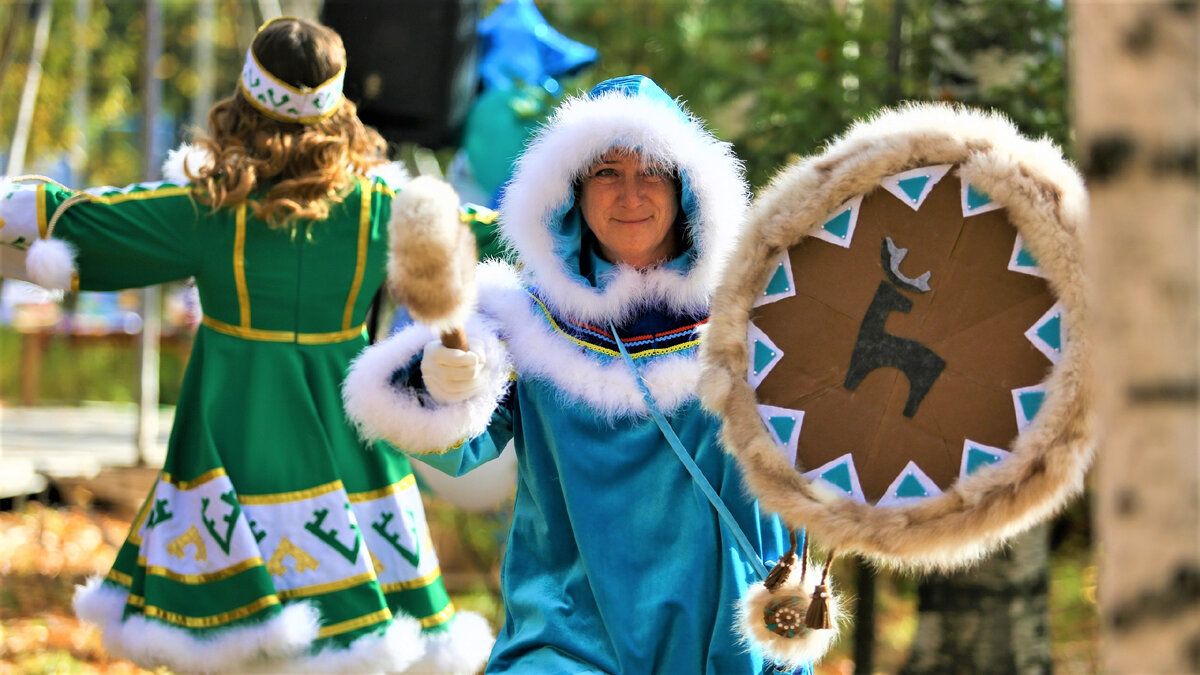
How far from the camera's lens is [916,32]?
5.27 m

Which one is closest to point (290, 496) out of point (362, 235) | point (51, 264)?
point (362, 235)

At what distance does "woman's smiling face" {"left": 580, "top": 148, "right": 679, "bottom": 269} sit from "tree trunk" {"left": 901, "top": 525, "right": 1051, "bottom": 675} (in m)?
2.29

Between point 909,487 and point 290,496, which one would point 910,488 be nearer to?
point 909,487

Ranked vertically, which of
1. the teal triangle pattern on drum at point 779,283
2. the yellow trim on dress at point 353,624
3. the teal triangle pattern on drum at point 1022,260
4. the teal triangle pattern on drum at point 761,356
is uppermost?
the teal triangle pattern on drum at point 1022,260

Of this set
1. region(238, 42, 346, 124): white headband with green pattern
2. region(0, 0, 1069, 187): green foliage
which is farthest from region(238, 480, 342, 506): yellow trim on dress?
region(0, 0, 1069, 187): green foliage

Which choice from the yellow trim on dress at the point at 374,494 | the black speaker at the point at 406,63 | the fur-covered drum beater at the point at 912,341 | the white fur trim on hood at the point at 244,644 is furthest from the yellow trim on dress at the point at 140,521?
the black speaker at the point at 406,63

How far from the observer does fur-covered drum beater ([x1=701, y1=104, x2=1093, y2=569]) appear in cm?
206

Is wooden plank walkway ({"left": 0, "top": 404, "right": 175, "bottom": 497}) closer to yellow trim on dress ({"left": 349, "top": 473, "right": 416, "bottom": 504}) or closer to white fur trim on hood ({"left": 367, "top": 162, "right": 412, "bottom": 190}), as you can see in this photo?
yellow trim on dress ({"left": 349, "top": 473, "right": 416, "bottom": 504})

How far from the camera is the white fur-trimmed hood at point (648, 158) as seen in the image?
2.80 m

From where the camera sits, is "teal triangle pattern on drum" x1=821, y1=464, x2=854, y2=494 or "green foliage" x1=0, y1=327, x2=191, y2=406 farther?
"green foliage" x1=0, y1=327, x2=191, y2=406

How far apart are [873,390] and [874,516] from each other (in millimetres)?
227

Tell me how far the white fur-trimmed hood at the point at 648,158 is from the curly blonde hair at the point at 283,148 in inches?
44.3

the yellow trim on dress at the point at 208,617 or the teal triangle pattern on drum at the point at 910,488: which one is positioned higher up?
the teal triangle pattern on drum at the point at 910,488

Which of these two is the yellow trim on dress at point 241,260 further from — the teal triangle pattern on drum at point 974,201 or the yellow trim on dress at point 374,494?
the teal triangle pattern on drum at point 974,201
